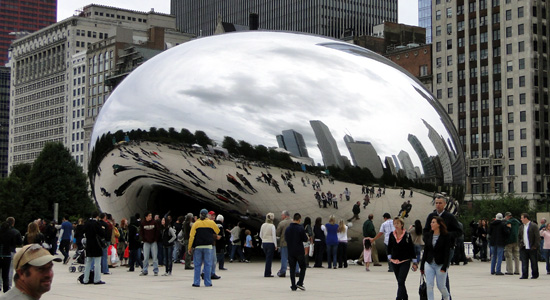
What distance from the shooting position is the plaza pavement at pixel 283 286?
48.8 feet

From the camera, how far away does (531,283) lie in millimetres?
18141

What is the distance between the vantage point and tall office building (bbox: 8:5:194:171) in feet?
504

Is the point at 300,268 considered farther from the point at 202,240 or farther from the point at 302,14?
the point at 302,14

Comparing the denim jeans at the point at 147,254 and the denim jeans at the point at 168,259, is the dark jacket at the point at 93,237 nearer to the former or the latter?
the denim jeans at the point at 147,254

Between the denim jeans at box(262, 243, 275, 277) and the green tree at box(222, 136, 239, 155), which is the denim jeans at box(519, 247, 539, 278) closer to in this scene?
the denim jeans at box(262, 243, 275, 277)

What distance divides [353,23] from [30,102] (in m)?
66.1

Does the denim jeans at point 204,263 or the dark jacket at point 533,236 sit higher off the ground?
the dark jacket at point 533,236

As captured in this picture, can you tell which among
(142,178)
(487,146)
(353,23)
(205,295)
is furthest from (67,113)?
(205,295)

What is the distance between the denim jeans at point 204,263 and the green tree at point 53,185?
59.3 metres

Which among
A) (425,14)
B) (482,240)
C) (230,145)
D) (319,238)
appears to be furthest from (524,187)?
(230,145)

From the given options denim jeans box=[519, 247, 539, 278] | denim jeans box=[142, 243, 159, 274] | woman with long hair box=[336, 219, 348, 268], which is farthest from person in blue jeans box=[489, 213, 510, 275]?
denim jeans box=[142, 243, 159, 274]

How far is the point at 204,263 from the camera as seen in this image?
16.8 meters

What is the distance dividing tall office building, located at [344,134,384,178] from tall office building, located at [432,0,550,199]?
87.1m

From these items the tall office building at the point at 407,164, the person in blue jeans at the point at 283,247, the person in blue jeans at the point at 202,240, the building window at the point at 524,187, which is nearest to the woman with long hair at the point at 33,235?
the person in blue jeans at the point at 202,240
